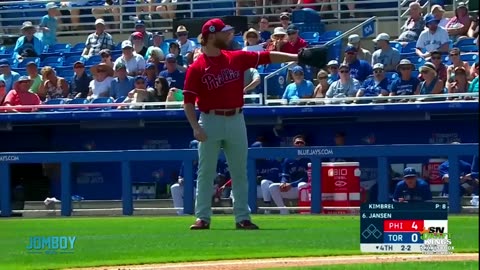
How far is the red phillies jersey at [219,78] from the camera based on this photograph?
11219 mm

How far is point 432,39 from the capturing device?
18578 millimetres

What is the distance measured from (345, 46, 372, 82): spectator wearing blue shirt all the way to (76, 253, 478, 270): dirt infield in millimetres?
9342

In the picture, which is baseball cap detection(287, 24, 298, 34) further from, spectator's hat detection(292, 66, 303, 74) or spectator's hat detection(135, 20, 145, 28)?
spectator's hat detection(135, 20, 145, 28)

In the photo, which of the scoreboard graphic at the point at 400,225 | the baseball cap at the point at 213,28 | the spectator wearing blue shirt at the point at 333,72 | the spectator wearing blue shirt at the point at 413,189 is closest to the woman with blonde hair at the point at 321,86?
the spectator wearing blue shirt at the point at 333,72

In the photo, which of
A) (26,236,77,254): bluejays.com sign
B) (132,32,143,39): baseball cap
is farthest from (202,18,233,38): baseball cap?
(132,32,143,39): baseball cap

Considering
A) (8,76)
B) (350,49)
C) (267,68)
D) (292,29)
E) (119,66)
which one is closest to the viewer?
(350,49)

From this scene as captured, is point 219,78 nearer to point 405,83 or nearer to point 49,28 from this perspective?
point 405,83

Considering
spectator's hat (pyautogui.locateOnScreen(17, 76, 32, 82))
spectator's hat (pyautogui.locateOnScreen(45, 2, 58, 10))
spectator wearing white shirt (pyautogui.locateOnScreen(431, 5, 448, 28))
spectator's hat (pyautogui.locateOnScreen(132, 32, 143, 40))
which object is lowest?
spectator's hat (pyautogui.locateOnScreen(17, 76, 32, 82))

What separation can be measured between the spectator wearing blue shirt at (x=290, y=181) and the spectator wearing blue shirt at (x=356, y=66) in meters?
2.04

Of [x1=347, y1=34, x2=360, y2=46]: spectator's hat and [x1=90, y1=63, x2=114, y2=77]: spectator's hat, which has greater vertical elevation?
[x1=347, y1=34, x2=360, y2=46]: spectator's hat

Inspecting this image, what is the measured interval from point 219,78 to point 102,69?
30.5 feet

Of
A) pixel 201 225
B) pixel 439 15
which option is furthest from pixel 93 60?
pixel 201 225

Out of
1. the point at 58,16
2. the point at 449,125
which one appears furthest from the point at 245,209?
the point at 58,16

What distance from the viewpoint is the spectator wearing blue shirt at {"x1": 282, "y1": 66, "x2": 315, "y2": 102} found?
18547mm
